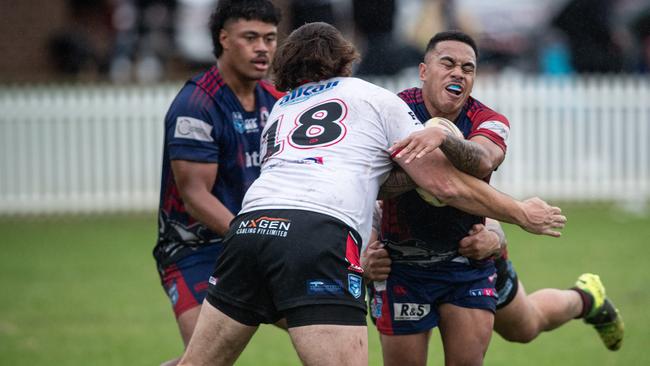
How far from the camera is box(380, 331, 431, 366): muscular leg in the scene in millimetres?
6121

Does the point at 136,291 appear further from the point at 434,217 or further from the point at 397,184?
the point at 397,184

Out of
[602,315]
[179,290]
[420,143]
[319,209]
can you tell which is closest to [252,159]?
[179,290]

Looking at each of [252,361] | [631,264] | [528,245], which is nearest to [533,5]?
[528,245]

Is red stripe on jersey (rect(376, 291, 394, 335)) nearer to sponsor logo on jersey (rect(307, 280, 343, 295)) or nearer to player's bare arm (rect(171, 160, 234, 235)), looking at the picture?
player's bare arm (rect(171, 160, 234, 235))

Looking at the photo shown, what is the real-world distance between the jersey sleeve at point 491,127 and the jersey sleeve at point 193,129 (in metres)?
1.59

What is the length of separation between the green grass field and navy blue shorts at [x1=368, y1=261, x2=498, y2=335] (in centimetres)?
219

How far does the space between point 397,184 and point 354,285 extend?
0.66 m

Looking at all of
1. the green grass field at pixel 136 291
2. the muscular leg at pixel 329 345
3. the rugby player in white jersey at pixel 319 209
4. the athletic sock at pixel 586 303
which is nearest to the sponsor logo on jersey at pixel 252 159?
the rugby player in white jersey at pixel 319 209

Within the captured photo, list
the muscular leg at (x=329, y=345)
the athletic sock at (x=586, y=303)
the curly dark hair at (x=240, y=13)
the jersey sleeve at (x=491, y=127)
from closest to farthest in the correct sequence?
1. the muscular leg at (x=329, y=345)
2. the jersey sleeve at (x=491, y=127)
3. the curly dark hair at (x=240, y=13)
4. the athletic sock at (x=586, y=303)

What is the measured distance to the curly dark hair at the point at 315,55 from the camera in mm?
5504

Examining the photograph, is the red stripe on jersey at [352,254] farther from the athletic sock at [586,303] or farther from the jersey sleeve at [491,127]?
the athletic sock at [586,303]

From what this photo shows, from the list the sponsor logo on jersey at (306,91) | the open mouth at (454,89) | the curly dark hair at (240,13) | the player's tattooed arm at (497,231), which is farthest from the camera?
the curly dark hair at (240,13)

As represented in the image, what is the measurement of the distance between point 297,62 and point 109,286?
6419 millimetres

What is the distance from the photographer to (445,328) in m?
6.12
